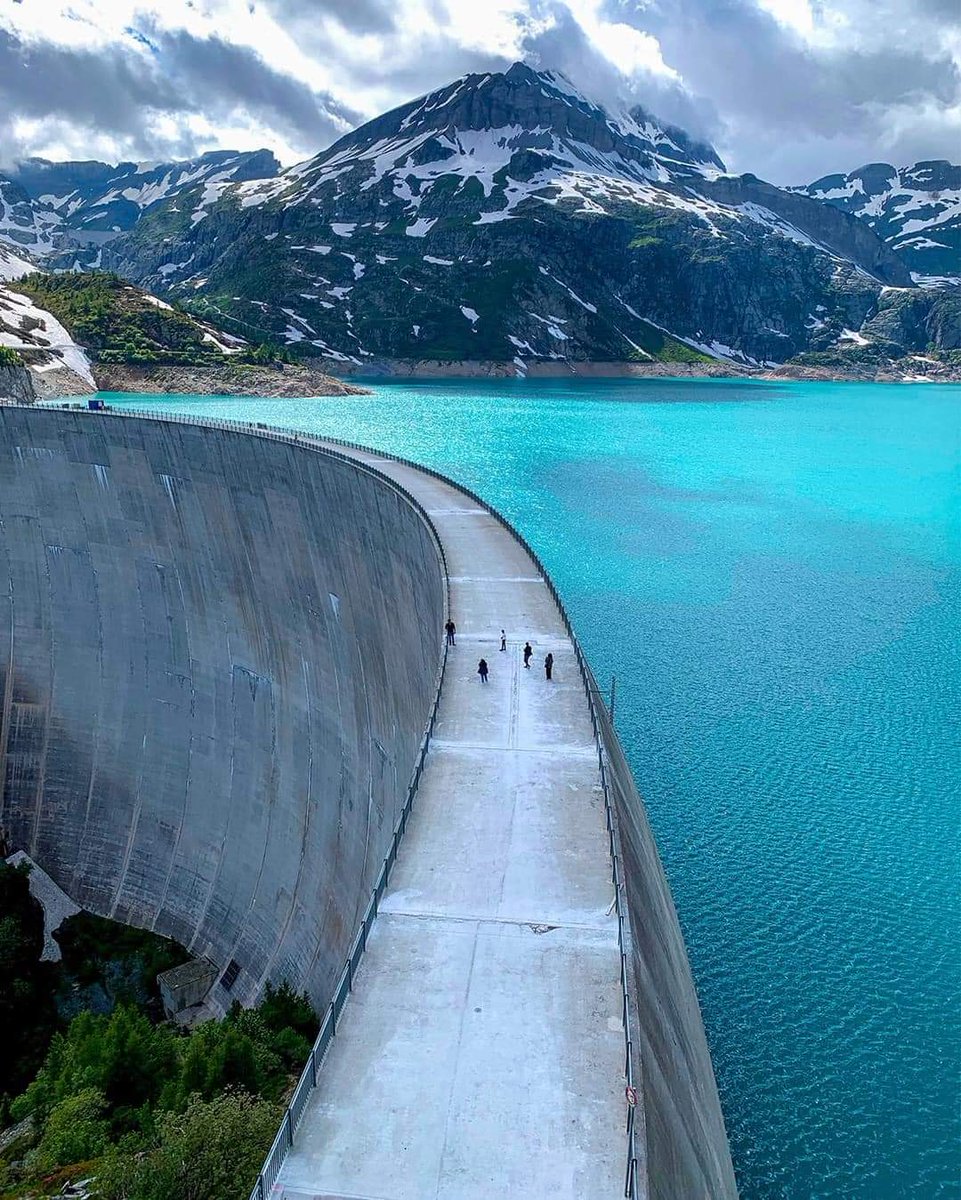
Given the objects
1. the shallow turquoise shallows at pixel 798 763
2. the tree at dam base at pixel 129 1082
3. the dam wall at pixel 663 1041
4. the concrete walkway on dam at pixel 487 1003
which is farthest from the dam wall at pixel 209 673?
the shallow turquoise shallows at pixel 798 763

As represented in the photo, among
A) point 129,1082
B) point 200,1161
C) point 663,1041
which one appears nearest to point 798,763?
point 663,1041

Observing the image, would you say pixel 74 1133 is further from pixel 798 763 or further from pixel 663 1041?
pixel 798 763

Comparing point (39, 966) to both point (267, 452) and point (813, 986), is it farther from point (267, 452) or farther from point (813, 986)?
point (813, 986)

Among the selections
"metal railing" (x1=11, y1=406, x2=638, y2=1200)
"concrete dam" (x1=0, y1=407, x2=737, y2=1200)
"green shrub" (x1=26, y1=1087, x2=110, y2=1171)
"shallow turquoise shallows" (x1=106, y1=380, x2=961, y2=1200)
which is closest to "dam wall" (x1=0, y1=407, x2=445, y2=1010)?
"concrete dam" (x1=0, y1=407, x2=737, y2=1200)

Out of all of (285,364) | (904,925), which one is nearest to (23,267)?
(285,364)

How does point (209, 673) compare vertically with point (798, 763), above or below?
above

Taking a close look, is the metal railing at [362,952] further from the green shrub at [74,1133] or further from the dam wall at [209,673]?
the dam wall at [209,673]
